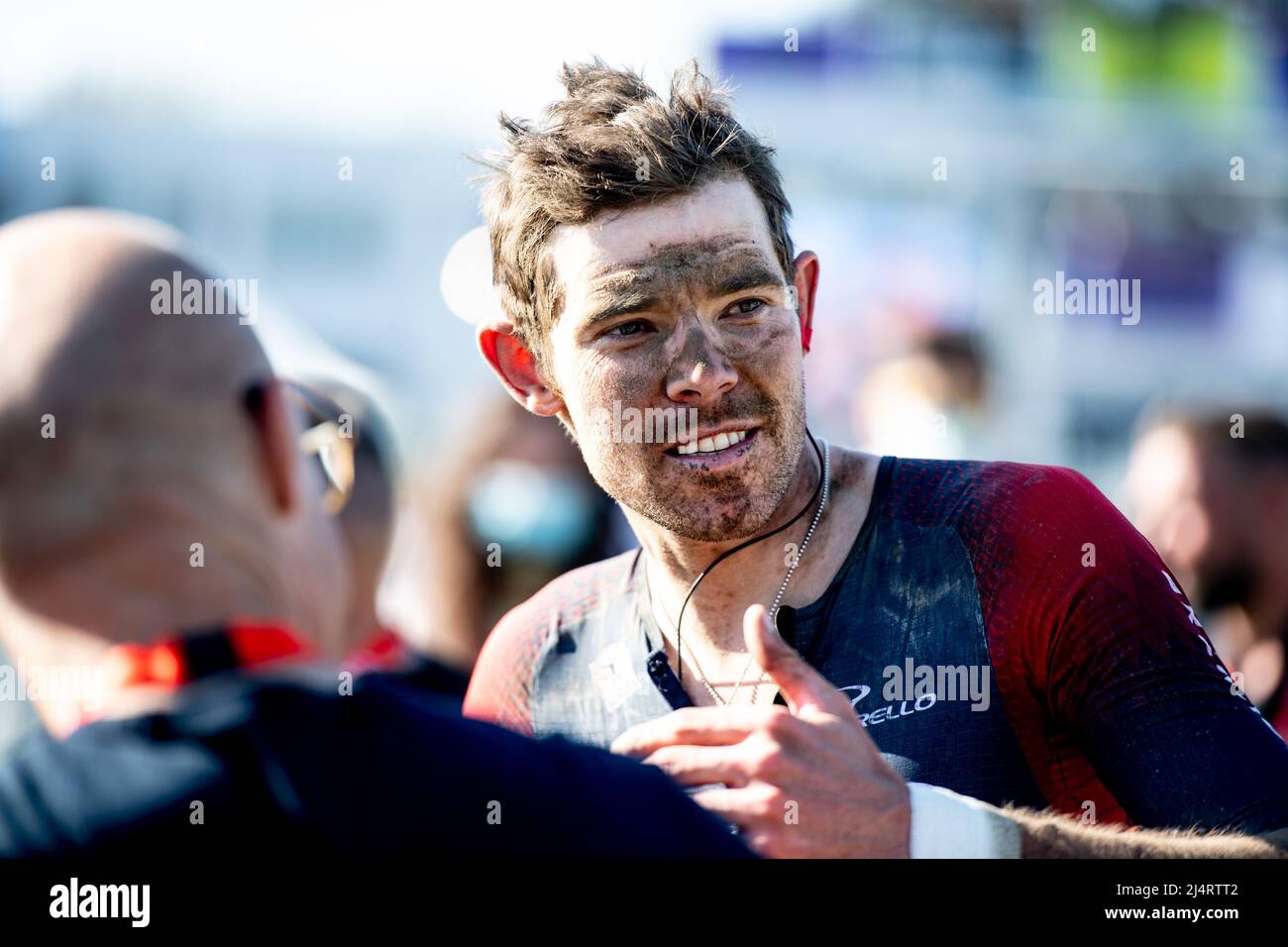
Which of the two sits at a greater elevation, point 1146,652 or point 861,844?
point 1146,652

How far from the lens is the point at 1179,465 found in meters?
4.07

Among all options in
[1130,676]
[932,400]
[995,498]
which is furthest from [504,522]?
[1130,676]

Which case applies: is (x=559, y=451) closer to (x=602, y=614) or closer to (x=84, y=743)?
(x=602, y=614)

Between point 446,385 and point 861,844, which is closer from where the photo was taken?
point 861,844

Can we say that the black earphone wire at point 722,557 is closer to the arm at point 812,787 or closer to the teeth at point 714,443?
the teeth at point 714,443

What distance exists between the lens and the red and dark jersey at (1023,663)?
6.51 ft

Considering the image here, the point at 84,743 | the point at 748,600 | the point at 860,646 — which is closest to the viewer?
the point at 84,743

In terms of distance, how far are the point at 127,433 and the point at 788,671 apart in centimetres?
91

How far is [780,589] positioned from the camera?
7.80 feet
